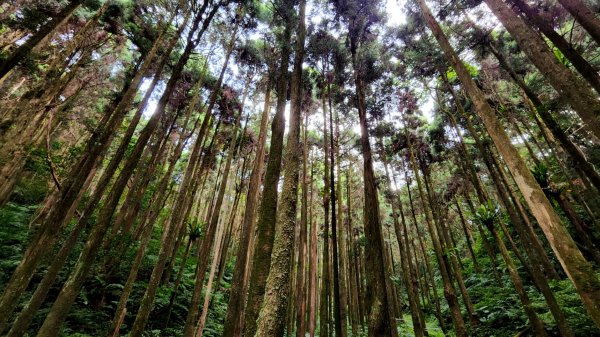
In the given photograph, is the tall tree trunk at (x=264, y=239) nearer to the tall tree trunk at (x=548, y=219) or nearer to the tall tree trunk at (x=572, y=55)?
the tall tree trunk at (x=548, y=219)

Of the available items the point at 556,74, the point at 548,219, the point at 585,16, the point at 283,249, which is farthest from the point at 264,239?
the point at 585,16

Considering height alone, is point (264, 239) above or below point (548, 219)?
below

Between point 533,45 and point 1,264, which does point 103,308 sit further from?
point 533,45

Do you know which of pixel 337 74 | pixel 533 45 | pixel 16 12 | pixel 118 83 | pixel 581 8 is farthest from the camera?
pixel 118 83

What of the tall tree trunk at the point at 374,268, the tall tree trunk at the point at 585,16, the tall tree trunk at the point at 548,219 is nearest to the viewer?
the tall tree trunk at the point at 548,219

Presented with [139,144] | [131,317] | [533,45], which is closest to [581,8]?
[533,45]

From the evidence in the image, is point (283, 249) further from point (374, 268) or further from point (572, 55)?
point (572, 55)

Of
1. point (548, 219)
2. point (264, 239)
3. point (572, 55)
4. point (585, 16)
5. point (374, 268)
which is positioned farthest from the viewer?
point (374, 268)

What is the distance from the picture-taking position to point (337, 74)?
37.9ft

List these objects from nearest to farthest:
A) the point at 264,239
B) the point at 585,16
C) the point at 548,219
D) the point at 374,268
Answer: the point at 548,219
the point at 264,239
the point at 585,16
the point at 374,268

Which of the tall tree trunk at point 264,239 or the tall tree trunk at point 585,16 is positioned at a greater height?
the tall tree trunk at point 585,16

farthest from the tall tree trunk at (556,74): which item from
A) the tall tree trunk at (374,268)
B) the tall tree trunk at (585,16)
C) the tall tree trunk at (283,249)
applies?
the tall tree trunk at (283,249)

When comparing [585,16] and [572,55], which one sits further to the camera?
[572,55]

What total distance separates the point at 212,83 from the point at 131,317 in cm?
1042
